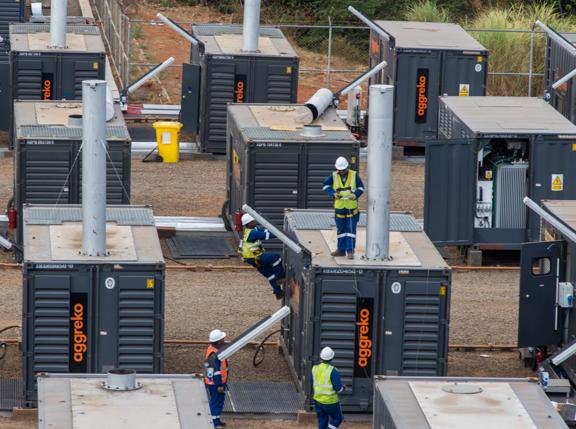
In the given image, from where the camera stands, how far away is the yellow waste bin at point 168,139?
3612 cm

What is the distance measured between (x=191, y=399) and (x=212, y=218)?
14813 mm

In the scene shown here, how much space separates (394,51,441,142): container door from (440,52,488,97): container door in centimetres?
16

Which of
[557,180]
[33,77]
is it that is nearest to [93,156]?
[557,180]

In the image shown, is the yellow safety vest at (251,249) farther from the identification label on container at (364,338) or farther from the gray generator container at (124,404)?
the gray generator container at (124,404)

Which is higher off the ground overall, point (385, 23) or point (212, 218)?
point (385, 23)

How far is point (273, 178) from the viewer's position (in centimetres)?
2931

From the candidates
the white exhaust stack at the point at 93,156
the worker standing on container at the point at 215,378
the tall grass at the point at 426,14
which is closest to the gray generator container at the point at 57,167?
the white exhaust stack at the point at 93,156

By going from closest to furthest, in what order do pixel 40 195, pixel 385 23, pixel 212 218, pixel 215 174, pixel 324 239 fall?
1. pixel 324 239
2. pixel 40 195
3. pixel 212 218
4. pixel 215 174
5. pixel 385 23

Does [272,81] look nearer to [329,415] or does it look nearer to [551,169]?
[551,169]

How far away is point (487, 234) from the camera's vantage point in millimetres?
30344

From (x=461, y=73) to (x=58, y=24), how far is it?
8011 mm

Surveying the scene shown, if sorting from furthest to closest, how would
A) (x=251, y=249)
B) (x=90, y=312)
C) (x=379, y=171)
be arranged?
(x=251, y=249), (x=379, y=171), (x=90, y=312)

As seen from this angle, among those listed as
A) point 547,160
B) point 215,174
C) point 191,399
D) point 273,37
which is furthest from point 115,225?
point 273,37

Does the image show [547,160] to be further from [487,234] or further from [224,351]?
[224,351]
